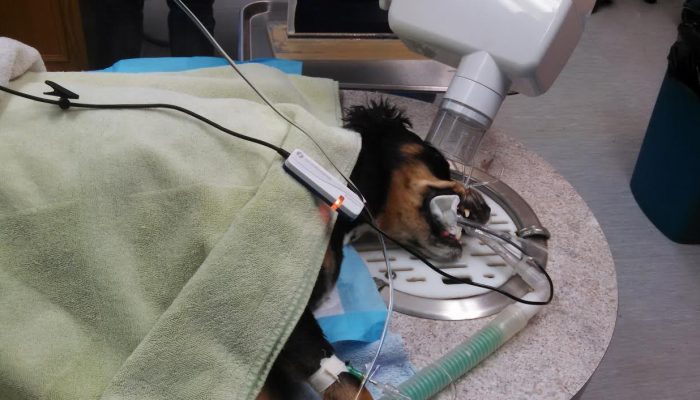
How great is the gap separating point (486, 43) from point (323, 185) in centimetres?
33

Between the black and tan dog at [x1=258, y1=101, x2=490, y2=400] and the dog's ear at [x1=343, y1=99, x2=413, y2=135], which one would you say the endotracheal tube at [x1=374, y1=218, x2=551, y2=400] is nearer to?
the black and tan dog at [x1=258, y1=101, x2=490, y2=400]

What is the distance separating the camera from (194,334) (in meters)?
0.67

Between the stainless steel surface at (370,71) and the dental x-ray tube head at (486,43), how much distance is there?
41 centimetres

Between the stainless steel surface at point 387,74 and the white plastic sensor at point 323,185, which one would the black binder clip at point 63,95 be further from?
the stainless steel surface at point 387,74

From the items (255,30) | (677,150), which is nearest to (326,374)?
(255,30)

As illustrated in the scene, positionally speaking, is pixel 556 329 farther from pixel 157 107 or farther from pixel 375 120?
pixel 157 107

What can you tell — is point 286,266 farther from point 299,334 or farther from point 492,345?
point 492,345

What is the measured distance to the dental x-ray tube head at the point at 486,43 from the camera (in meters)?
0.87

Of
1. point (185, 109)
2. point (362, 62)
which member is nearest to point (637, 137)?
point (362, 62)

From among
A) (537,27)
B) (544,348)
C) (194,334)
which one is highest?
(537,27)

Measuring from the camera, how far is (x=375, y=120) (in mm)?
1004

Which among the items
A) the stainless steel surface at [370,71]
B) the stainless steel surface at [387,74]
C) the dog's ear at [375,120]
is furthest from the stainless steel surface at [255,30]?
the dog's ear at [375,120]

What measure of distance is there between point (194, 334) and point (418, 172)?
43cm

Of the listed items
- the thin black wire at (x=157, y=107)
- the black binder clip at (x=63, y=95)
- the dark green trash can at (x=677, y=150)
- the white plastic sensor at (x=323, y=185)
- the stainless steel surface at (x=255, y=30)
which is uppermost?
the black binder clip at (x=63, y=95)
